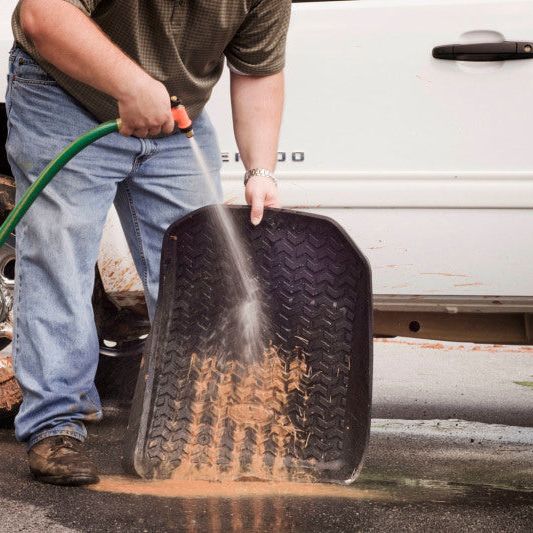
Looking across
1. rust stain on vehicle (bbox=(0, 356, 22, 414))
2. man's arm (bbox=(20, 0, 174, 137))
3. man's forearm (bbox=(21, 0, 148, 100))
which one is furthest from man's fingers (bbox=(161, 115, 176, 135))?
rust stain on vehicle (bbox=(0, 356, 22, 414))

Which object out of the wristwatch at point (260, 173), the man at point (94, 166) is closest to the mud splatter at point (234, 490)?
the man at point (94, 166)

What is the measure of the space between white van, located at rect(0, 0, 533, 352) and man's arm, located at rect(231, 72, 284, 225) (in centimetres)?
50

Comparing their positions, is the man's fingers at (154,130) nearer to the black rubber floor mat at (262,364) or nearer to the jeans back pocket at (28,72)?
the black rubber floor mat at (262,364)

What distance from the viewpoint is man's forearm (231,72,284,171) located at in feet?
11.2

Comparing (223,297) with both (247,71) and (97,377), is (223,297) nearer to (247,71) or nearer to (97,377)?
(247,71)

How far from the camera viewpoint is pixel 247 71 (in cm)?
342

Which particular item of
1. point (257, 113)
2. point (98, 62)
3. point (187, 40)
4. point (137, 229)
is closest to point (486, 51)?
point (257, 113)

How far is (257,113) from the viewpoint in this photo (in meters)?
3.44

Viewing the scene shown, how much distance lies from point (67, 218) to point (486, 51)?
147 cm

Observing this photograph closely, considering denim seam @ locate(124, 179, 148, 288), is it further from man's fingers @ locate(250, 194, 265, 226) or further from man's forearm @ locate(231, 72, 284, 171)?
man's fingers @ locate(250, 194, 265, 226)

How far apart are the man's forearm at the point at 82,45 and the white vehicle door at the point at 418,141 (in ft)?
4.08

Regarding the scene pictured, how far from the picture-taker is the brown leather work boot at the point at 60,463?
10.6 feet

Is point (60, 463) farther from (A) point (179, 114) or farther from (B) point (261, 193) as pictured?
(A) point (179, 114)

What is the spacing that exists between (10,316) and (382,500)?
1592 millimetres
